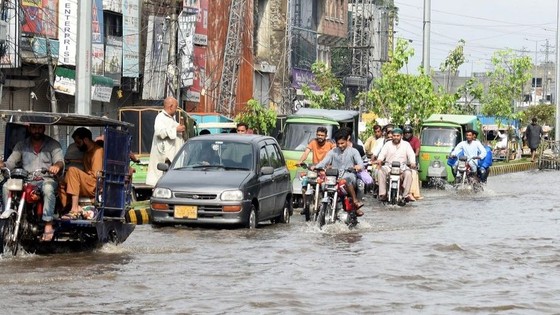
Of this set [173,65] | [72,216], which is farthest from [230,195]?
[173,65]

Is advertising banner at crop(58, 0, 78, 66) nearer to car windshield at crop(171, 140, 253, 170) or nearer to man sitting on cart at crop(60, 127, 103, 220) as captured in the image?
car windshield at crop(171, 140, 253, 170)

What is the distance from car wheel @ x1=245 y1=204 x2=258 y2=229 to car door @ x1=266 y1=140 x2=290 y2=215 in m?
1.08

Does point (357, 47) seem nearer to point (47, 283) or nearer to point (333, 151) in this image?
point (333, 151)

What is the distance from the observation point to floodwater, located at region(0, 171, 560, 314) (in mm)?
12336

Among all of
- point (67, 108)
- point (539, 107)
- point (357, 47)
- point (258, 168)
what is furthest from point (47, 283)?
point (539, 107)

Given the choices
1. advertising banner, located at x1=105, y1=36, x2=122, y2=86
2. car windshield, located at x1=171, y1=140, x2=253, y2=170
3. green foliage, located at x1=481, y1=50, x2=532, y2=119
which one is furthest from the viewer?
green foliage, located at x1=481, y1=50, x2=532, y2=119

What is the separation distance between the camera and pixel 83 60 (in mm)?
23406

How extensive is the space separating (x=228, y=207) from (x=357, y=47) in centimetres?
5828

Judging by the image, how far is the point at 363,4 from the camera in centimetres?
7788

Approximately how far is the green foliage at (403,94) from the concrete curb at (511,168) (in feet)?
10.3

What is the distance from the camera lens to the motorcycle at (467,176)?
3347 centimetres

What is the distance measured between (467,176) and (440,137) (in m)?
5.29

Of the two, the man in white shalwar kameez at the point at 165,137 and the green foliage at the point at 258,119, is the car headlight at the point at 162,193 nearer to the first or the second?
the man in white shalwar kameez at the point at 165,137

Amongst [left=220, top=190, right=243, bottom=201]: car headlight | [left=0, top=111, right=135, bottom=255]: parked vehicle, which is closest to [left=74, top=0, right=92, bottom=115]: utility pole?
[left=220, top=190, right=243, bottom=201]: car headlight
